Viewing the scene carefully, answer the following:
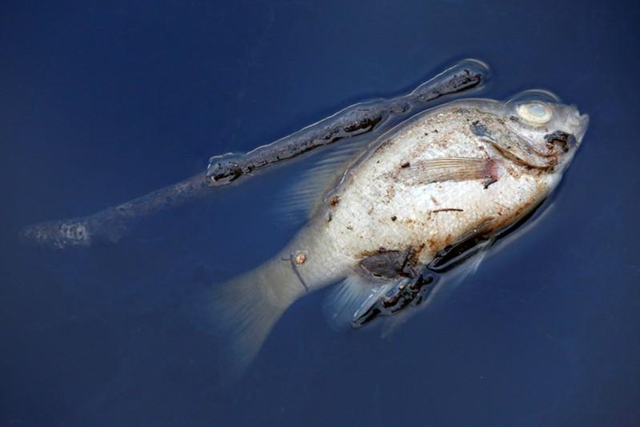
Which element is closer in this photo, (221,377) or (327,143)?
(221,377)

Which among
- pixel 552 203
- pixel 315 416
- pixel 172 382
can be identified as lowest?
pixel 315 416

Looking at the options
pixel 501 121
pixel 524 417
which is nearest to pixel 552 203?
pixel 501 121

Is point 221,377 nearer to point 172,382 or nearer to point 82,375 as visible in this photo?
point 172,382

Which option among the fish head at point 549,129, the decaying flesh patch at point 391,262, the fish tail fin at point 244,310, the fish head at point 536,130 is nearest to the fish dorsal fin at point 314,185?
the fish tail fin at point 244,310

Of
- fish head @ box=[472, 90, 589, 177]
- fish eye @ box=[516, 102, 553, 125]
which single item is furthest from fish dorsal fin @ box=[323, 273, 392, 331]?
fish eye @ box=[516, 102, 553, 125]

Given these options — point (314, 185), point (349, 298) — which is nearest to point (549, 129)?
point (314, 185)

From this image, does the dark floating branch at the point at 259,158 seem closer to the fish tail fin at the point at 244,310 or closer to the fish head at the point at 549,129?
the fish head at the point at 549,129

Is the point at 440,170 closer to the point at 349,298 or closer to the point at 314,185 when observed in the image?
the point at 314,185
